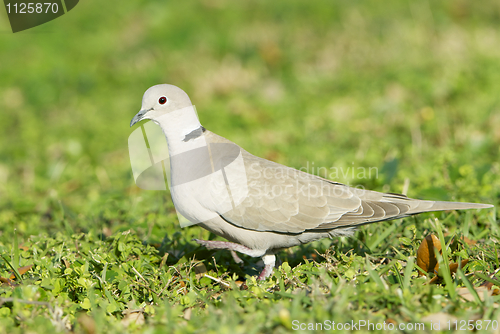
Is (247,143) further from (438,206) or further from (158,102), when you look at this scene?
(438,206)

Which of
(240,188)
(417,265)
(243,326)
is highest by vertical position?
(240,188)

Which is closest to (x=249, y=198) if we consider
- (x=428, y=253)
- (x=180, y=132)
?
(x=180, y=132)

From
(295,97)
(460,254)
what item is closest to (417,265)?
(460,254)

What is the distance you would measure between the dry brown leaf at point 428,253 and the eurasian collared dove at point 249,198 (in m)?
0.28

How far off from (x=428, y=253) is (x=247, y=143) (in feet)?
12.8

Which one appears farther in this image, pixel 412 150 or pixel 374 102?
pixel 374 102

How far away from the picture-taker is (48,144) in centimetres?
730

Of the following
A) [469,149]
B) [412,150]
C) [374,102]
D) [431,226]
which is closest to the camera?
[431,226]

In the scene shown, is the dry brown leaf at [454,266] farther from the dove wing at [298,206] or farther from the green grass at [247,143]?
the dove wing at [298,206]

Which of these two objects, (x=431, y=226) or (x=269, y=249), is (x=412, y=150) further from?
(x=269, y=249)

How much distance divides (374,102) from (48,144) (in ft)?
17.2

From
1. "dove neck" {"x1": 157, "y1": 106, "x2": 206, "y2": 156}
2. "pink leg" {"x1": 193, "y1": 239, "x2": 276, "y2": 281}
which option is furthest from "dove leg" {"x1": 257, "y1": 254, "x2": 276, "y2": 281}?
"dove neck" {"x1": 157, "y1": 106, "x2": 206, "y2": 156}

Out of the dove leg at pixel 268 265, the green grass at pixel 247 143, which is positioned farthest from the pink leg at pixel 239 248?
the green grass at pixel 247 143

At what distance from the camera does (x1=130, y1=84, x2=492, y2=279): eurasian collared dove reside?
10.3 ft
